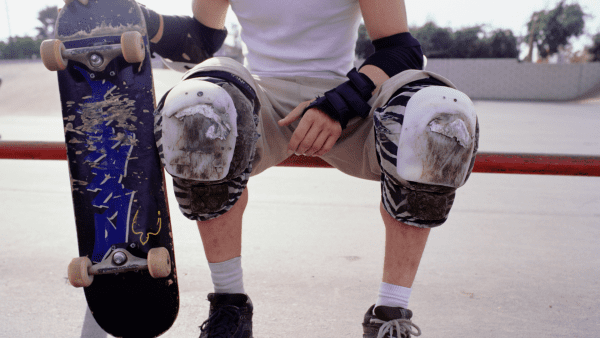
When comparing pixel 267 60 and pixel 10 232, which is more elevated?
pixel 267 60

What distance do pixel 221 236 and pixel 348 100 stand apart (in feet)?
1.42

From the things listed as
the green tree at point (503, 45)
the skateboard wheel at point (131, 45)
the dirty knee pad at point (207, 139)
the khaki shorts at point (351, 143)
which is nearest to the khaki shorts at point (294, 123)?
the khaki shorts at point (351, 143)

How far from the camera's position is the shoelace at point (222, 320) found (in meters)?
0.97

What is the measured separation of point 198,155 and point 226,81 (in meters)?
0.19

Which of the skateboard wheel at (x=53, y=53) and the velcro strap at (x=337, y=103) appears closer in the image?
the velcro strap at (x=337, y=103)

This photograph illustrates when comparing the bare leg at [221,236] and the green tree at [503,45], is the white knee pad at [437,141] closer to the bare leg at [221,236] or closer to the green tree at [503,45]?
the bare leg at [221,236]

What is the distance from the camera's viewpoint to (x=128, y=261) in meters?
1.06

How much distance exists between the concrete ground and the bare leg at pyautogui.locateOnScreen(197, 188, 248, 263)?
0.34 m

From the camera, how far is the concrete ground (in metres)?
1.26

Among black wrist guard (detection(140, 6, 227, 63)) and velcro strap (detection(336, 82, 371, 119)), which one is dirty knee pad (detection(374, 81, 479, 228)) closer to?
velcro strap (detection(336, 82, 371, 119))

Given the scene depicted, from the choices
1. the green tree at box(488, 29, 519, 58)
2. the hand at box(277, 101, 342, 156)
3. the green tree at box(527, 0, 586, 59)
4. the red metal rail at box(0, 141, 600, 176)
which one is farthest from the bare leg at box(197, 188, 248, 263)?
the green tree at box(527, 0, 586, 59)

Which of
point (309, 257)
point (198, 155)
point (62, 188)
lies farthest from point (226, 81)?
point (62, 188)

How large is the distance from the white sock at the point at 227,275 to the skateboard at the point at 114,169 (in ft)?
0.43

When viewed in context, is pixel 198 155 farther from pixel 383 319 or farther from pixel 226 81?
pixel 383 319
